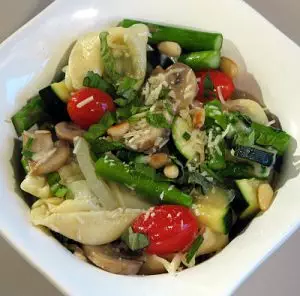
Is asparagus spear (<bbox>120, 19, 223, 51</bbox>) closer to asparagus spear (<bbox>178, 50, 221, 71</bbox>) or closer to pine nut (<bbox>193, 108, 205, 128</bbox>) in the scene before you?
asparagus spear (<bbox>178, 50, 221, 71</bbox>)

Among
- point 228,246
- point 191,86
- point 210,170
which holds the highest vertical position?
point 191,86

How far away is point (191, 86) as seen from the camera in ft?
4.76

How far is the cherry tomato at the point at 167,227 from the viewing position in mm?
1310

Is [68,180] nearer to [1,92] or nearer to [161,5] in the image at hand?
[1,92]

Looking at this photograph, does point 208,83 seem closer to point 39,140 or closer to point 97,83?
point 97,83

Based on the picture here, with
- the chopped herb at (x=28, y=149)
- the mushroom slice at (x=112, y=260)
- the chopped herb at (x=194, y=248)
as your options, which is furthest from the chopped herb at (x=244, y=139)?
the chopped herb at (x=28, y=149)

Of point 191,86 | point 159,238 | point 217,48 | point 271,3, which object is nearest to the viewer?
point 159,238

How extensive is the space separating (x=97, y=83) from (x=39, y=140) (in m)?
0.18

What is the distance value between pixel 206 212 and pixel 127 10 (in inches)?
21.7

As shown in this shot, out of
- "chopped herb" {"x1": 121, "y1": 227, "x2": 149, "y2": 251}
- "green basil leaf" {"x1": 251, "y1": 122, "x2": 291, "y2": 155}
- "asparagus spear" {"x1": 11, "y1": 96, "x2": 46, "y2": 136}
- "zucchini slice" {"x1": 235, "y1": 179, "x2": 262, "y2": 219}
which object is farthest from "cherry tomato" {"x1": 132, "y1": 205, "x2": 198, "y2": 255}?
"asparagus spear" {"x1": 11, "y1": 96, "x2": 46, "y2": 136}

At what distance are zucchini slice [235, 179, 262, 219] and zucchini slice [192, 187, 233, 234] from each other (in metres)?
0.03

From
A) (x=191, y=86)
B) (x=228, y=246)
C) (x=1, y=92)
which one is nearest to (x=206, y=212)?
(x=228, y=246)

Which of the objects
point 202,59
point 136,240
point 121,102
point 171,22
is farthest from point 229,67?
point 136,240

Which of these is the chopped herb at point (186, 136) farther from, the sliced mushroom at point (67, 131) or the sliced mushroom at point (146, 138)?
the sliced mushroom at point (67, 131)
